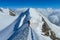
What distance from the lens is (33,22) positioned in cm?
2077

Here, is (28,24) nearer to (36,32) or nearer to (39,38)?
(36,32)

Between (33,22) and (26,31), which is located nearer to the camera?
(26,31)

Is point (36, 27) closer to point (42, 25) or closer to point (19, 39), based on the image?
point (42, 25)

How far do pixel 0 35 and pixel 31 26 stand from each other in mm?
5466

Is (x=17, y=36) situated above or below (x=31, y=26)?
below

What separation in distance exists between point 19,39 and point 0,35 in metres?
6.02

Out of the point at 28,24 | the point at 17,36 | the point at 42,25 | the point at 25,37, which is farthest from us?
the point at 42,25

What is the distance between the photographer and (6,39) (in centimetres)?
2005

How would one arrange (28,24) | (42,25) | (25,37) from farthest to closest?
1. (42,25)
2. (28,24)
3. (25,37)

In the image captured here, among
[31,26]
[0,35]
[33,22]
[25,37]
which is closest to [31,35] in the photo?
[25,37]

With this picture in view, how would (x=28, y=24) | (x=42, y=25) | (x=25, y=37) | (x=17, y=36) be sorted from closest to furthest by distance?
(x=25, y=37)
(x=17, y=36)
(x=28, y=24)
(x=42, y=25)

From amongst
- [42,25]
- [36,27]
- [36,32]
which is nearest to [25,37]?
[36,32]

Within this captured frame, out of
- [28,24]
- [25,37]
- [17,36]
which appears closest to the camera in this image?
[25,37]

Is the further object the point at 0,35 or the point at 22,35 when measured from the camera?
the point at 0,35
